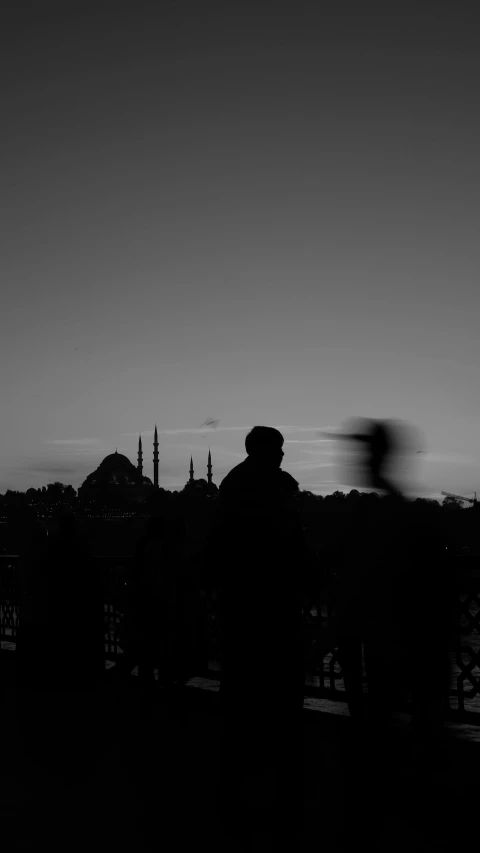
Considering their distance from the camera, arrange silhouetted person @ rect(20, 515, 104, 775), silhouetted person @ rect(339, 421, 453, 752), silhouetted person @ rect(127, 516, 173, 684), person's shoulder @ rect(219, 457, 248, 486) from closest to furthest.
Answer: person's shoulder @ rect(219, 457, 248, 486) < silhouetted person @ rect(339, 421, 453, 752) < silhouetted person @ rect(127, 516, 173, 684) < silhouetted person @ rect(20, 515, 104, 775)

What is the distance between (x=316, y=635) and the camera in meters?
4.56

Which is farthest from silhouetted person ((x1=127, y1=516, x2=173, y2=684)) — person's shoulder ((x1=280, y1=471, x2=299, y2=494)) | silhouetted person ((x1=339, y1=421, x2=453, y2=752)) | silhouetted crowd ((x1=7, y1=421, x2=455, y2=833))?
person's shoulder ((x1=280, y1=471, x2=299, y2=494))

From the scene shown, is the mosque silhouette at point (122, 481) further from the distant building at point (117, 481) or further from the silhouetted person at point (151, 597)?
the silhouetted person at point (151, 597)

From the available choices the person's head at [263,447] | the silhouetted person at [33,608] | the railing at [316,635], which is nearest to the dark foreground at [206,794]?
the railing at [316,635]

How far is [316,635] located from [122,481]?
150639 mm

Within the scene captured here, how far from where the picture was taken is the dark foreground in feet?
13.8

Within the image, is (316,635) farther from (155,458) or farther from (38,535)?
(155,458)

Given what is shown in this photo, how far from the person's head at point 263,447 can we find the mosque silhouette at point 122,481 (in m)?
141

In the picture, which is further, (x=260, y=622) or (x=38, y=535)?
(x=38, y=535)

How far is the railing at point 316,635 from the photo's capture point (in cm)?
466

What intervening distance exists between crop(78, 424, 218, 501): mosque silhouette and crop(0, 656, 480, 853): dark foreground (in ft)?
456

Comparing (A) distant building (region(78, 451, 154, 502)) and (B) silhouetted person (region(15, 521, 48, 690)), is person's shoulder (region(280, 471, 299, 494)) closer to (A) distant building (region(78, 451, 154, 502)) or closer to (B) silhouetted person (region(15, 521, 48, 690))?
(B) silhouetted person (region(15, 521, 48, 690))

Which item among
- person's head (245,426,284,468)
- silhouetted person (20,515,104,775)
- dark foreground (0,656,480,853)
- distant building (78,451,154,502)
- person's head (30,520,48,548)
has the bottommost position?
dark foreground (0,656,480,853)

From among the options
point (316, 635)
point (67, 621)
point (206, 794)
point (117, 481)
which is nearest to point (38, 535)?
point (67, 621)
